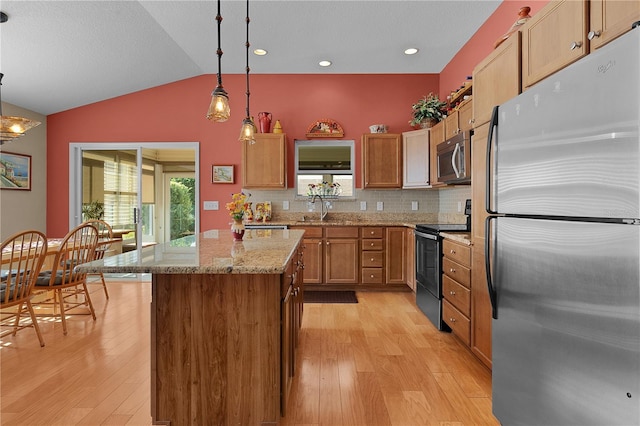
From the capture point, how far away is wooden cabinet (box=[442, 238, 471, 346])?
262 cm

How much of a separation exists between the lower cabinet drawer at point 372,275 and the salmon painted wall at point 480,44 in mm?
2615

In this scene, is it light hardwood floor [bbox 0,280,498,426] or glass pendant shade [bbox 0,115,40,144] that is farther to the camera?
glass pendant shade [bbox 0,115,40,144]

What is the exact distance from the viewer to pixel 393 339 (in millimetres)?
3010

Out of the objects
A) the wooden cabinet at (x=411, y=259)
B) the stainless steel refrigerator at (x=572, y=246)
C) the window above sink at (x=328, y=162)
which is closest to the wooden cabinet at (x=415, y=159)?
the wooden cabinet at (x=411, y=259)

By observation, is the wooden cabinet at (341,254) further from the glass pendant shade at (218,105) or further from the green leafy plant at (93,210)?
the green leafy plant at (93,210)

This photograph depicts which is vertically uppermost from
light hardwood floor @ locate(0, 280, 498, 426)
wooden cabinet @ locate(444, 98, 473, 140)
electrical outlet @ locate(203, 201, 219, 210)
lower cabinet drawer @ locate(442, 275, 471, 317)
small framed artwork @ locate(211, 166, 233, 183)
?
wooden cabinet @ locate(444, 98, 473, 140)

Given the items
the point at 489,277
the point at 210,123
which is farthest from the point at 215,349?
the point at 210,123

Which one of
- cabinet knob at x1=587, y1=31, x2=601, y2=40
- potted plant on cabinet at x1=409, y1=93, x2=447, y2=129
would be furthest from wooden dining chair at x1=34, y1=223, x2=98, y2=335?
potted plant on cabinet at x1=409, y1=93, x2=447, y2=129

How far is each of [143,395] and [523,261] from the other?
222 cm

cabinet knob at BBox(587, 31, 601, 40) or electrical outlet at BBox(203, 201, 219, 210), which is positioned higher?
cabinet knob at BBox(587, 31, 601, 40)

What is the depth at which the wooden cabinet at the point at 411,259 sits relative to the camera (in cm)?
423

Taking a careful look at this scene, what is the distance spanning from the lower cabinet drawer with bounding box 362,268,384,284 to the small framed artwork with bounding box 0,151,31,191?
480 cm

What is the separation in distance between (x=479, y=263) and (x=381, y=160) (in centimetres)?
276

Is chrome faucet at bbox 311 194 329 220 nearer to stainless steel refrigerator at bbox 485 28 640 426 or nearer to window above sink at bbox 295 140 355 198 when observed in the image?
window above sink at bbox 295 140 355 198
